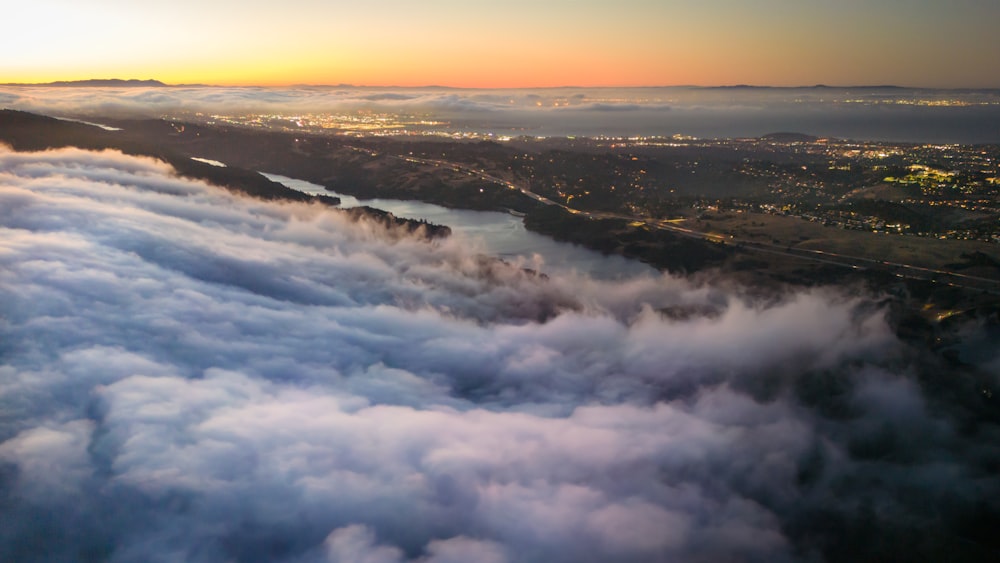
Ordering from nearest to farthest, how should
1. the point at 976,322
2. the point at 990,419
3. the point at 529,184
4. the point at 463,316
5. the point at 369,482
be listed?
the point at 369,482 < the point at 990,419 < the point at 976,322 < the point at 463,316 < the point at 529,184

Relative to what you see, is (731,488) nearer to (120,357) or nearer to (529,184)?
(120,357)

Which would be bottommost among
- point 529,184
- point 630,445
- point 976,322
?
point 630,445

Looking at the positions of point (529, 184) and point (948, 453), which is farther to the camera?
point (529, 184)

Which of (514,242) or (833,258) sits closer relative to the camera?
(833,258)

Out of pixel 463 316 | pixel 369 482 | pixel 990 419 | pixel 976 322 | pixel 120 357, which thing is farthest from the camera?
pixel 463 316

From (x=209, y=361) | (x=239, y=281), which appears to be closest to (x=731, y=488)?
(x=209, y=361)

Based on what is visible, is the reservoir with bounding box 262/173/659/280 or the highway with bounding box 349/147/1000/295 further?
the reservoir with bounding box 262/173/659/280

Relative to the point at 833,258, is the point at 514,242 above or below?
below

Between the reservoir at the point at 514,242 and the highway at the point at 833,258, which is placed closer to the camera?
the highway at the point at 833,258
